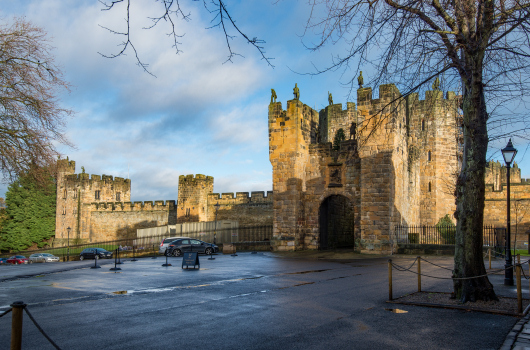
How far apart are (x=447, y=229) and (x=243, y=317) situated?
2458 cm

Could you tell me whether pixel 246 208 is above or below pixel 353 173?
below

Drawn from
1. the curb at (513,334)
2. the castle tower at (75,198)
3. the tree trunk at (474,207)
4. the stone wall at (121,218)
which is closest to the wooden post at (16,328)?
the curb at (513,334)

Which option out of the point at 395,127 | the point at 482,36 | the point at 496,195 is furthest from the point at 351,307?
the point at 496,195

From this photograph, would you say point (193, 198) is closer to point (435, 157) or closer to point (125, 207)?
point (125, 207)

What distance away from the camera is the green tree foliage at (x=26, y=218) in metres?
51.3

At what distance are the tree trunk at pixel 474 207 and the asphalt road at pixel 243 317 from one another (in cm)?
97

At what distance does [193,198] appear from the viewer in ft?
146

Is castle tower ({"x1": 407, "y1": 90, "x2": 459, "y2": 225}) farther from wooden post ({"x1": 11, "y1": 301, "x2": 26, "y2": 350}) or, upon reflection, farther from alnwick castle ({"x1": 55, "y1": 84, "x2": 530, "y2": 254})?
wooden post ({"x1": 11, "y1": 301, "x2": 26, "y2": 350})

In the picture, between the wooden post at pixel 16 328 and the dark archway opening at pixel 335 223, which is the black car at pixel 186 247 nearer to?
the dark archway opening at pixel 335 223

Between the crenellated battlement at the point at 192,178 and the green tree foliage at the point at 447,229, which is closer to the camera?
the green tree foliage at the point at 447,229

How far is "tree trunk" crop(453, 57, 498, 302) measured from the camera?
8.61m

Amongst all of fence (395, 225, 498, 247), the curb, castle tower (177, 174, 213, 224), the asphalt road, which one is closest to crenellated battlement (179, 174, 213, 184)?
castle tower (177, 174, 213, 224)

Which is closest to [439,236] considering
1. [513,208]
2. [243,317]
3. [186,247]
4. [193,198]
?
[513,208]

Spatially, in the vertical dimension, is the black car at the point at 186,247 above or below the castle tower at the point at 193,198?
below
